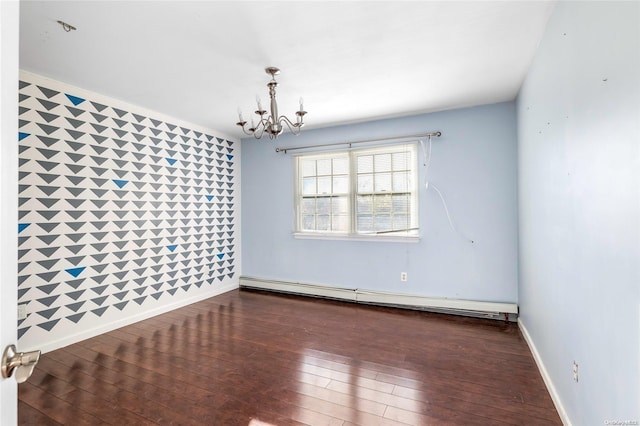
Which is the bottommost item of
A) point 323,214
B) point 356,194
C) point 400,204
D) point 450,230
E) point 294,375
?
point 294,375

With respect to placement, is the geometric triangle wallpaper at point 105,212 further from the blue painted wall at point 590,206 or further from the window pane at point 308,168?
the blue painted wall at point 590,206

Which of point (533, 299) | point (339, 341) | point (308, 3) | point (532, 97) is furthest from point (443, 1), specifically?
point (339, 341)

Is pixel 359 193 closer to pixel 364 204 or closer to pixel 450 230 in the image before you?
pixel 364 204

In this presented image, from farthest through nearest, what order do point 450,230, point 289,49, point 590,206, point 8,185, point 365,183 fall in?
1. point 365,183
2. point 450,230
3. point 289,49
4. point 590,206
5. point 8,185

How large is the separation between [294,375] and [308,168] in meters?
3.05

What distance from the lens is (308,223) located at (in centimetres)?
469

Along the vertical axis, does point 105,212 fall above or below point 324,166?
below

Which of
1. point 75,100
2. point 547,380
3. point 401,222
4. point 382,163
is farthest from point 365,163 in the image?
point 75,100

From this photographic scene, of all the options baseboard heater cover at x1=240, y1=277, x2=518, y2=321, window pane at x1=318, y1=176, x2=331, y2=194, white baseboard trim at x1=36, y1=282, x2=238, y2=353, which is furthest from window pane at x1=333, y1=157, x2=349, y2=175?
white baseboard trim at x1=36, y1=282, x2=238, y2=353

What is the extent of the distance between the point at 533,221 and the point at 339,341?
205 cm

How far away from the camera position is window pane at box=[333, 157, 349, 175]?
4.39 meters

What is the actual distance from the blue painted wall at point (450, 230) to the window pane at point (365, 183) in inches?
22.7

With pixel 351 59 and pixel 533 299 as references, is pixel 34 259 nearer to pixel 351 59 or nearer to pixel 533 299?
pixel 351 59

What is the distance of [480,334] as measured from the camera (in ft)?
10.1
